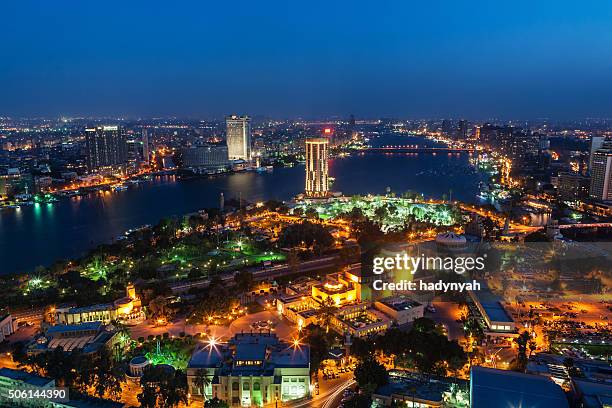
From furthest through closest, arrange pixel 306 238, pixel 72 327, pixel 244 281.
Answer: pixel 306 238 → pixel 244 281 → pixel 72 327

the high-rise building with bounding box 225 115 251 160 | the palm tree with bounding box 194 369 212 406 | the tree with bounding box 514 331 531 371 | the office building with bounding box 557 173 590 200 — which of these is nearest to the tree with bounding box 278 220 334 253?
the tree with bounding box 514 331 531 371

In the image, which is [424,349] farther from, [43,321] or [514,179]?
[514,179]

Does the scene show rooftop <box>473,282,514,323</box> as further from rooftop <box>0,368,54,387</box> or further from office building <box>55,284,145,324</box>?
rooftop <box>0,368,54,387</box>

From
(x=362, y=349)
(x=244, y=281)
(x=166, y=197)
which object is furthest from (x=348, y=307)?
(x=166, y=197)

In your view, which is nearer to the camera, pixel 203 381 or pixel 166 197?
pixel 203 381

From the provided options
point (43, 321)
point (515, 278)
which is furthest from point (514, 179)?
point (43, 321)

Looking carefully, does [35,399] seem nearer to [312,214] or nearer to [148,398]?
[148,398]

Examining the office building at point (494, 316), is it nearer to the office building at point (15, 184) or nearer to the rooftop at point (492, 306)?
the rooftop at point (492, 306)

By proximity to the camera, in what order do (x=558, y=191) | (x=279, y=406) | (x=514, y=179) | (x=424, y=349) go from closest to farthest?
(x=279, y=406)
(x=424, y=349)
(x=558, y=191)
(x=514, y=179)
